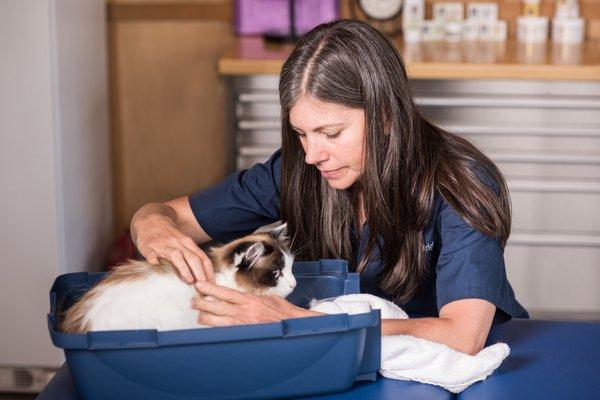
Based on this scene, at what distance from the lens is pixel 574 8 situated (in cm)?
329

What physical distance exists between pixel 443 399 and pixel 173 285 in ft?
1.44

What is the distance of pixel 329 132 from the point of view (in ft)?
5.36

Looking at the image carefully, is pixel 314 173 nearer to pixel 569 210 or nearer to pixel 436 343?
pixel 436 343

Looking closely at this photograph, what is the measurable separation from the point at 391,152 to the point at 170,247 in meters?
0.41

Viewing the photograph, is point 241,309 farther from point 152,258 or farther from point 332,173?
point 332,173

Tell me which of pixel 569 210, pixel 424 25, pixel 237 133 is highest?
pixel 424 25

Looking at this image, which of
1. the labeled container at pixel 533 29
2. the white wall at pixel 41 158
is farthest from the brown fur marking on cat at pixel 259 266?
the labeled container at pixel 533 29

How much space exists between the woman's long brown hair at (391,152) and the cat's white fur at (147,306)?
0.40m

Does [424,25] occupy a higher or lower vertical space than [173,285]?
higher

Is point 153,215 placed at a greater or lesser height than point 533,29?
lesser

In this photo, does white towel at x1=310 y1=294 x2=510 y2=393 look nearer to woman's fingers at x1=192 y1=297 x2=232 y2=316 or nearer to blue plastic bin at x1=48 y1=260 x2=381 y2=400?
blue plastic bin at x1=48 y1=260 x2=381 y2=400

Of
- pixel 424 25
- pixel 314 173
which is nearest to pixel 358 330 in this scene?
pixel 314 173

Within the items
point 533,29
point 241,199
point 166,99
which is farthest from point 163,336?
point 533,29

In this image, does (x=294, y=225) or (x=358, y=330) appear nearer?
(x=358, y=330)
